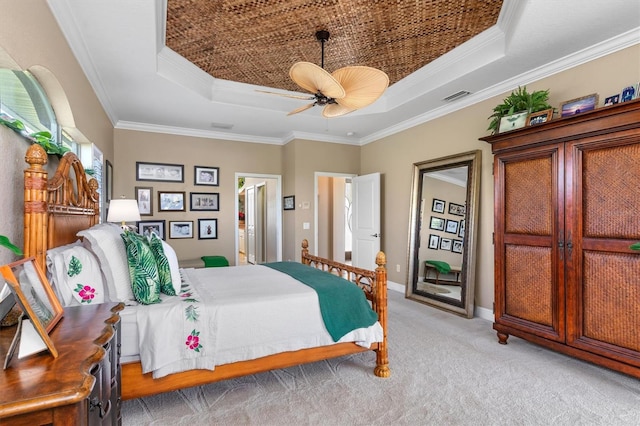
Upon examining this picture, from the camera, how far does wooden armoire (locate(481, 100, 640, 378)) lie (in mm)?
2324

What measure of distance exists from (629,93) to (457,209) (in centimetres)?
206

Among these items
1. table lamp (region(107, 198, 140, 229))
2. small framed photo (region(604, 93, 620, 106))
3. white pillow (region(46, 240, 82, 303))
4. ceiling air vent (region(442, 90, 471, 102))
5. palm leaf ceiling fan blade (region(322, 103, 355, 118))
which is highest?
ceiling air vent (region(442, 90, 471, 102))

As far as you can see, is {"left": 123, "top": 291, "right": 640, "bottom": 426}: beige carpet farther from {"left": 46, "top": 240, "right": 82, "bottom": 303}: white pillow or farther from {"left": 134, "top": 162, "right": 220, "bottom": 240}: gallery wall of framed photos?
{"left": 134, "top": 162, "right": 220, "bottom": 240}: gallery wall of framed photos

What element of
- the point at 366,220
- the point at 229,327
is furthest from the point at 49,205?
the point at 366,220

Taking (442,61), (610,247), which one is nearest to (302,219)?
(442,61)

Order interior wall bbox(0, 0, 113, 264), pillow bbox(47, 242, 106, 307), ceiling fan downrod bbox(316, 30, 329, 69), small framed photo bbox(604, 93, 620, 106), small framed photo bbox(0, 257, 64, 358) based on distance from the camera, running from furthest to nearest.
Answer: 1. ceiling fan downrod bbox(316, 30, 329, 69)
2. small framed photo bbox(604, 93, 620, 106)
3. pillow bbox(47, 242, 106, 307)
4. interior wall bbox(0, 0, 113, 264)
5. small framed photo bbox(0, 257, 64, 358)

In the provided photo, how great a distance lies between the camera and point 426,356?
9.35 ft

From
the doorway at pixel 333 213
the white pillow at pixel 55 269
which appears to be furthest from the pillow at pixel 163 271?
the doorway at pixel 333 213

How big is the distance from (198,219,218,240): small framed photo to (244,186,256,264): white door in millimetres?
2378

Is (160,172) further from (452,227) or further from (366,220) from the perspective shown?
(452,227)

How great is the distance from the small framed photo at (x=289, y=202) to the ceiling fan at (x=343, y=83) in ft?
9.72

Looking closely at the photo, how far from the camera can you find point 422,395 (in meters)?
2.24

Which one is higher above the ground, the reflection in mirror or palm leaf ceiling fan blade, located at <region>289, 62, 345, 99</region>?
palm leaf ceiling fan blade, located at <region>289, 62, 345, 99</region>

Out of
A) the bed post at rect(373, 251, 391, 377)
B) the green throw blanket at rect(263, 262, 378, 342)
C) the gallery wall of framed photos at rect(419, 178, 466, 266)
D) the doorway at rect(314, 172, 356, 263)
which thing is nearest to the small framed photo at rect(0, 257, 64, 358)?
the green throw blanket at rect(263, 262, 378, 342)
